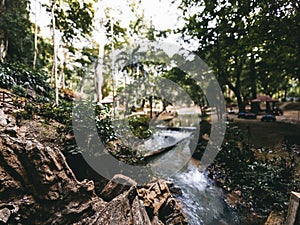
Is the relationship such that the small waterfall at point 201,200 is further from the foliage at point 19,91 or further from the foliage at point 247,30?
the foliage at point 19,91

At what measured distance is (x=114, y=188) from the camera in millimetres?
4340

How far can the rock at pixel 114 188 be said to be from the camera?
4.28 m

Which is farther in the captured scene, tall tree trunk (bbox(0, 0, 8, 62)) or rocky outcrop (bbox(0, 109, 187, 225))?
tall tree trunk (bbox(0, 0, 8, 62))

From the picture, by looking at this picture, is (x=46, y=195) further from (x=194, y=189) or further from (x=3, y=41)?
(x=3, y=41)

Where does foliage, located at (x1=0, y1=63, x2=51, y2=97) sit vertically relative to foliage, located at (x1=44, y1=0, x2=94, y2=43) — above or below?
below

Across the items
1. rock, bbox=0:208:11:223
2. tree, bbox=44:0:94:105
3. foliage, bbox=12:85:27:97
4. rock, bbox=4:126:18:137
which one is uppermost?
tree, bbox=44:0:94:105

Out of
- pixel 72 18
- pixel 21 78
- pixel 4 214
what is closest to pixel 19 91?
pixel 21 78

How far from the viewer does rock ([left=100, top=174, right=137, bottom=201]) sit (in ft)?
14.0

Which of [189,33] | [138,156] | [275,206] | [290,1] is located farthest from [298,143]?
[189,33]

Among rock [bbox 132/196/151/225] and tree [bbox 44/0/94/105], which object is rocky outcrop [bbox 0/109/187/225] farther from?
tree [bbox 44/0/94/105]

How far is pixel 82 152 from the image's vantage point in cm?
469

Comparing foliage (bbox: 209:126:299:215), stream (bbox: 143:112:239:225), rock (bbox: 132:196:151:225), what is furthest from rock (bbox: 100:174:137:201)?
foliage (bbox: 209:126:299:215)

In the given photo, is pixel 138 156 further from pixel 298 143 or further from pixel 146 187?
pixel 298 143

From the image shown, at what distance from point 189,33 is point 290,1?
654cm
